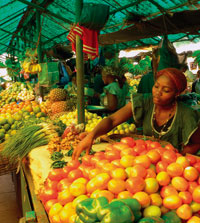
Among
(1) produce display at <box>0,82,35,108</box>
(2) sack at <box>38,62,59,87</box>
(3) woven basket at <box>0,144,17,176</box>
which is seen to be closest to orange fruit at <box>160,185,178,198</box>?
(3) woven basket at <box>0,144,17,176</box>

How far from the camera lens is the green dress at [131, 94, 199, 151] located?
2.26 metres

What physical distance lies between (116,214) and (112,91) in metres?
3.90

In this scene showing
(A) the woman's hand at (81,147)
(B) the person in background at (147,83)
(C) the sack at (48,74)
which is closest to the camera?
(A) the woman's hand at (81,147)

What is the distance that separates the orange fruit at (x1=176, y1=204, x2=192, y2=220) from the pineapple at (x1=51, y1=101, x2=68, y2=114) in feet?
11.9

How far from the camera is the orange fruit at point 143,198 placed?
3.39 feet

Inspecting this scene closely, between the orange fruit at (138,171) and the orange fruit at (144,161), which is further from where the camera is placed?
the orange fruit at (144,161)

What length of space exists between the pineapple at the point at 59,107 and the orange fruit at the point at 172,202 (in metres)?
3.59

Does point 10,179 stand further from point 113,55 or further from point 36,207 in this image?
point 113,55

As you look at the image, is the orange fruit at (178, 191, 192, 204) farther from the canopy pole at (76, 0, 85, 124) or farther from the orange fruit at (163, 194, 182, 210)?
the canopy pole at (76, 0, 85, 124)

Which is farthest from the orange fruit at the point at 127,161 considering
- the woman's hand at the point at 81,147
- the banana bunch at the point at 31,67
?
the banana bunch at the point at 31,67

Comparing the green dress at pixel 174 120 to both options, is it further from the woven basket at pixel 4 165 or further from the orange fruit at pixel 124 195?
the woven basket at pixel 4 165

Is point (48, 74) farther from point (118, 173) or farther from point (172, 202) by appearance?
point (172, 202)

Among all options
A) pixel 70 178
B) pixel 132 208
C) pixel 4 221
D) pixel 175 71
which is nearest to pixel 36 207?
pixel 70 178

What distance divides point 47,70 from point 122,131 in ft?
9.42
